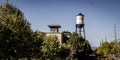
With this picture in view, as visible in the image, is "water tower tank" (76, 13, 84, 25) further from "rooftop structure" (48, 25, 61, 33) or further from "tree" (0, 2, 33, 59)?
"tree" (0, 2, 33, 59)

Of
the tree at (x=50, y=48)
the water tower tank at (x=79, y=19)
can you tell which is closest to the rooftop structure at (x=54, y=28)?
the water tower tank at (x=79, y=19)

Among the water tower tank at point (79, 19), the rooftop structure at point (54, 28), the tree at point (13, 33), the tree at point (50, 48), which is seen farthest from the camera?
the water tower tank at point (79, 19)

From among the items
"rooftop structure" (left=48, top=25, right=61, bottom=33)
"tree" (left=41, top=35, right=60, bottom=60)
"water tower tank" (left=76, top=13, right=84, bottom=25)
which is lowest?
"tree" (left=41, top=35, right=60, bottom=60)

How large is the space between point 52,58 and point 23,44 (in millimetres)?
19384

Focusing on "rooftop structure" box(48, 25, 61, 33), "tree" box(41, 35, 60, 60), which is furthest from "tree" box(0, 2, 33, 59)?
"rooftop structure" box(48, 25, 61, 33)

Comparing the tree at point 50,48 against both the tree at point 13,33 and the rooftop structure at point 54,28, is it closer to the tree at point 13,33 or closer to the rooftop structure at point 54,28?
the tree at point 13,33

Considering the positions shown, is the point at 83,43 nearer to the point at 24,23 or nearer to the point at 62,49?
the point at 62,49

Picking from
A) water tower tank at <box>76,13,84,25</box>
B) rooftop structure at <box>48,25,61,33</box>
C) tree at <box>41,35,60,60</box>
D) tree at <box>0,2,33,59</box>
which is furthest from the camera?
water tower tank at <box>76,13,84,25</box>


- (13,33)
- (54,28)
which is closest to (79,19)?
(54,28)

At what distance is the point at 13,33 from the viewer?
116 ft

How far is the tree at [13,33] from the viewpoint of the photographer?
110 feet

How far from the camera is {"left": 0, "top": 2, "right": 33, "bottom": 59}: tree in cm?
3362

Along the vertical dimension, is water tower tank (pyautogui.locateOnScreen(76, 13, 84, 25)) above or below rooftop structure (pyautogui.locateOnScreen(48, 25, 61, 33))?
above

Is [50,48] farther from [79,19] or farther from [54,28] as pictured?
[79,19]
